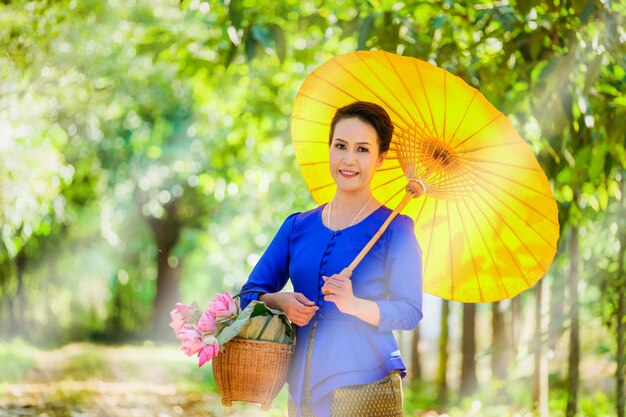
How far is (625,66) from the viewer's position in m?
4.11

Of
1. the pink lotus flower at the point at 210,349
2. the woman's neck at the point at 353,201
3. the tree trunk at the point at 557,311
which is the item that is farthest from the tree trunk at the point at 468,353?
the pink lotus flower at the point at 210,349

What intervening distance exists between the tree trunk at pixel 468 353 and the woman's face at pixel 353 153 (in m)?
9.51

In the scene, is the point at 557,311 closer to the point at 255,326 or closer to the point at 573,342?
the point at 573,342

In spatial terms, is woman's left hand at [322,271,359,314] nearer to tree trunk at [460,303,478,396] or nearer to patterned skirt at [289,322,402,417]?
patterned skirt at [289,322,402,417]

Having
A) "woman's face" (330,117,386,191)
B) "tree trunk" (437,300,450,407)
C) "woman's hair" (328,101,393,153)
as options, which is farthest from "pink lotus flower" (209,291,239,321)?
"tree trunk" (437,300,450,407)

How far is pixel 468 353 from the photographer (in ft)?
41.9

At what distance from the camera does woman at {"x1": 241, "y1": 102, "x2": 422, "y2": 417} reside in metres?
2.84

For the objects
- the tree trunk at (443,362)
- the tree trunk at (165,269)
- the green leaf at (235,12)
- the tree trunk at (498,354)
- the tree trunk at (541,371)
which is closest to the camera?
the green leaf at (235,12)

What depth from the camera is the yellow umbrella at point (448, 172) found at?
3127 millimetres

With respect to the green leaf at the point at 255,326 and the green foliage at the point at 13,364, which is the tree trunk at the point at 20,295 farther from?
the green leaf at the point at 255,326

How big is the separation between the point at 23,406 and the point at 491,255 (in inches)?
248

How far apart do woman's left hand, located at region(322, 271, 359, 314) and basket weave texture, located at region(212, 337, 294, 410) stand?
226 mm

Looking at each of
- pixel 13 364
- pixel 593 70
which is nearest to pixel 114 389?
pixel 13 364

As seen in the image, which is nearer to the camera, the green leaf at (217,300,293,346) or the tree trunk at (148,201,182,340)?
the green leaf at (217,300,293,346)
